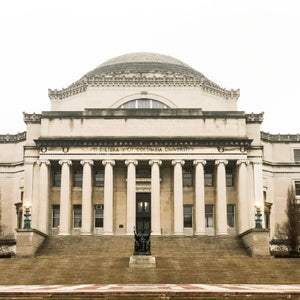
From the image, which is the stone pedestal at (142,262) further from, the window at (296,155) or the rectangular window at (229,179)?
the window at (296,155)

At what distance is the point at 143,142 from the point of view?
55.3m

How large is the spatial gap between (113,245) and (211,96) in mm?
23551

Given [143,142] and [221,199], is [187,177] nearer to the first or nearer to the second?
[221,199]

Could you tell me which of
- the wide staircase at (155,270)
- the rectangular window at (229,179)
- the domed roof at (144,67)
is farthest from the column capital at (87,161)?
the domed roof at (144,67)

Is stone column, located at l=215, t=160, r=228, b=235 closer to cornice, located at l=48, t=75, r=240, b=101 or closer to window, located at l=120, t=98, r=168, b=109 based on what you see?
window, located at l=120, t=98, r=168, b=109

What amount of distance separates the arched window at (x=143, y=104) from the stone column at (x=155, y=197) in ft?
34.9

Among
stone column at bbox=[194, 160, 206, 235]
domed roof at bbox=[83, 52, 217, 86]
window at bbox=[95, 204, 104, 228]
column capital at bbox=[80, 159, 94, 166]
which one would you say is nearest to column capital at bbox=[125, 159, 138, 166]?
column capital at bbox=[80, 159, 94, 166]

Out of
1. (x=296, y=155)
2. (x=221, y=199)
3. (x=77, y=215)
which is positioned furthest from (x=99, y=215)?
(x=296, y=155)

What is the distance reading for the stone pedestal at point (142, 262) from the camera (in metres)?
38.5

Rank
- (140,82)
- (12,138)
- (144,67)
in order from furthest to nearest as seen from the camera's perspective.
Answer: (144,67) < (12,138) < (140,82)

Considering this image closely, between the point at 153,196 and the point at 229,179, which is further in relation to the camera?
the point at 229,179

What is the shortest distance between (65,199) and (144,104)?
1543cm

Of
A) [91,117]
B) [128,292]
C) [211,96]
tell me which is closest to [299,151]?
[211,96]

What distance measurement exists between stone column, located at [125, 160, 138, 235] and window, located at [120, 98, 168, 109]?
419 inches
